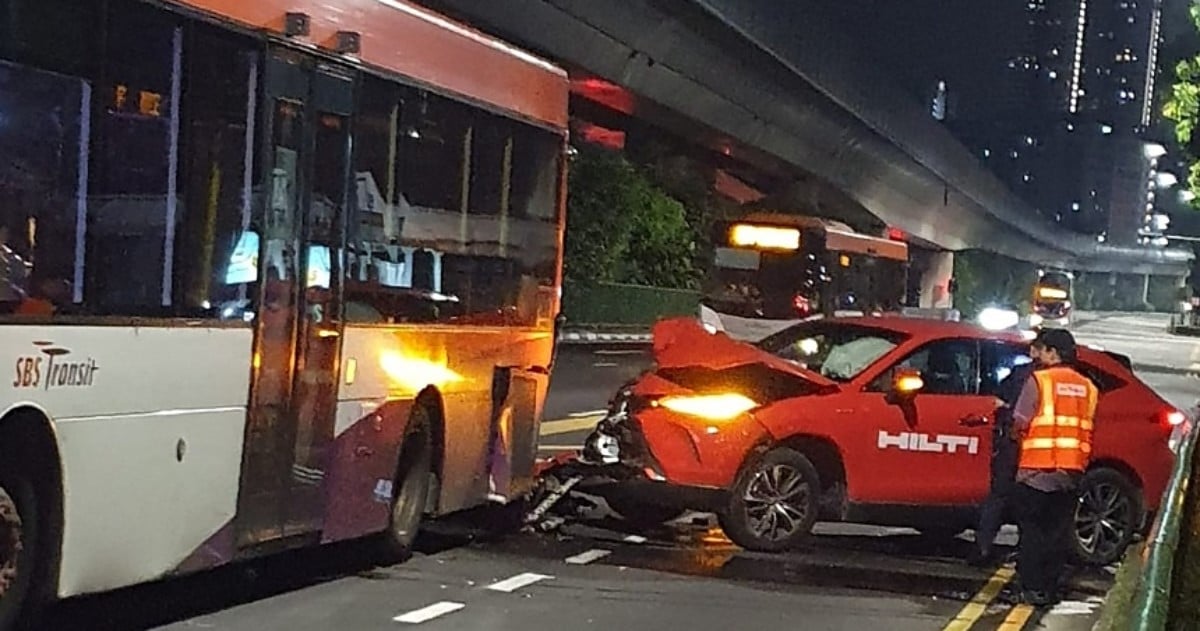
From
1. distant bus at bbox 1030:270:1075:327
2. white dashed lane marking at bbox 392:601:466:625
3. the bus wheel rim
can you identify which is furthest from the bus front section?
distant bus at bbox 1030:270:1075:327

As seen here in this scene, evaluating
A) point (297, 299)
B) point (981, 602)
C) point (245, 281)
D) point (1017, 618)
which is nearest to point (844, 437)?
point (981, 602)

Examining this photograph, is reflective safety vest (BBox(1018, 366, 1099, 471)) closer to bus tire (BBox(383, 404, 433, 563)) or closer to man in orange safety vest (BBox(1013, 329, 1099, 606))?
man in orange safety vest (BBox(1013, 329, 1099, 606))

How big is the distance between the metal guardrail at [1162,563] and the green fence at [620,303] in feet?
150

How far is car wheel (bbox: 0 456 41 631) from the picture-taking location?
8.77 m

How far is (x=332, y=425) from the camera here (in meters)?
11.4

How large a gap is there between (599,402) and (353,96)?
17.8 meters

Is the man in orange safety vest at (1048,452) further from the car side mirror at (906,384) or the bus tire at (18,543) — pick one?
the bus tire at (18,543)

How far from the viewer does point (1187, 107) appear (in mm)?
42531

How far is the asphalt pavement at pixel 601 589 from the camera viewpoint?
11.2 meters

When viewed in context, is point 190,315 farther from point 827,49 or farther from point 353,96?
point 827,49

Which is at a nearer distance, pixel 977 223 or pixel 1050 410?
pixel 1050 410

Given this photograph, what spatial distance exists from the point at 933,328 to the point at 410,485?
4430 millimetres

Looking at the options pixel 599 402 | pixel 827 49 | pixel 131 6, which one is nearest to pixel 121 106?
pixel 131 6

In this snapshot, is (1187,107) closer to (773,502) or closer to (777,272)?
(777,272)
